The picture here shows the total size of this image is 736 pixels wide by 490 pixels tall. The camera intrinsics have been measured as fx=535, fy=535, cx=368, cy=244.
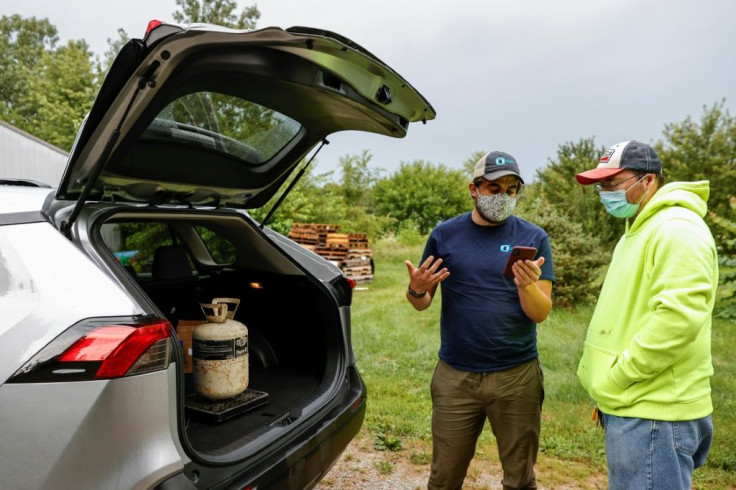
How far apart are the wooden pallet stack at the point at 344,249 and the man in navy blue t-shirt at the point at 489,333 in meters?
9.87

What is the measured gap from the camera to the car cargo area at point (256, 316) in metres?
2.60

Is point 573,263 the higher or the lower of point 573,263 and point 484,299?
the lower

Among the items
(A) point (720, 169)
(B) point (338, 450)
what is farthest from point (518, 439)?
(A) point (720, 169)

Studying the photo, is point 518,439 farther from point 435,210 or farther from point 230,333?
point 435,210

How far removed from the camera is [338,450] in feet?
8.65

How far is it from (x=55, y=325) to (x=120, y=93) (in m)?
0.82

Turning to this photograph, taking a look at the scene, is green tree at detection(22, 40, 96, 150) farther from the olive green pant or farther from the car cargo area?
the olive green pant

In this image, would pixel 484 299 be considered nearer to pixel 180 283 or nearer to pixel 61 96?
pixel 180 283

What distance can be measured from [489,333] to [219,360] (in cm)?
133

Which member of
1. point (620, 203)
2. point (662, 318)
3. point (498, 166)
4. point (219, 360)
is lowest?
point (219, 360)

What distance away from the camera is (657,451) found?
185 cm

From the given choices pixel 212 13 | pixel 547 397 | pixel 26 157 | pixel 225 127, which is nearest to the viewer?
pixel 225 127

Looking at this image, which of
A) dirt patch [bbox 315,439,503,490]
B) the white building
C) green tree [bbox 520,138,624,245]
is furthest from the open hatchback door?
the white building

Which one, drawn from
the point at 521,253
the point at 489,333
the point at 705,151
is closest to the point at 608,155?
the point at 521,253
